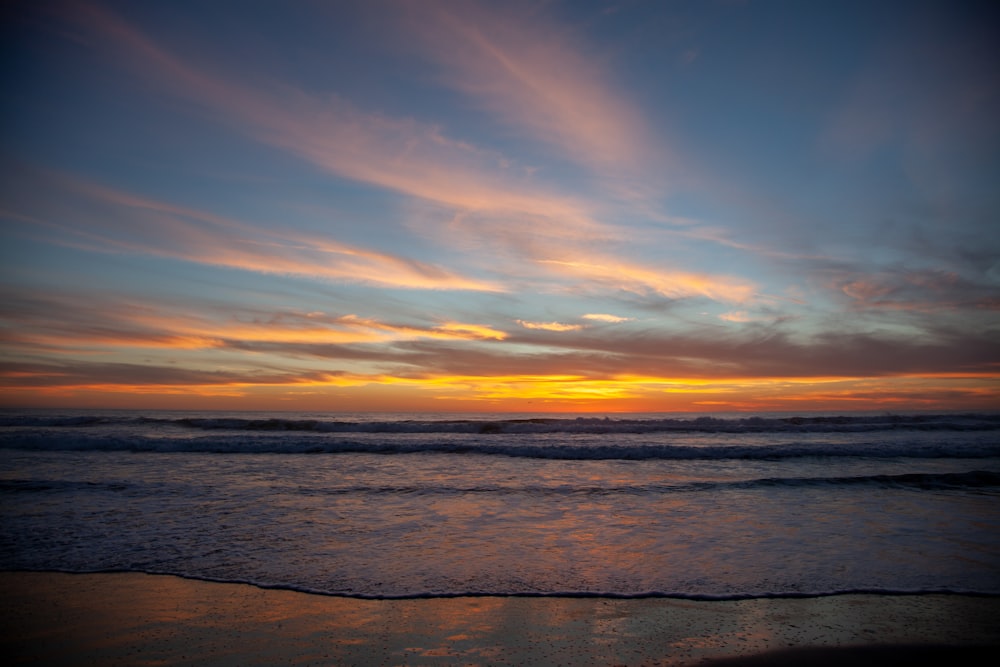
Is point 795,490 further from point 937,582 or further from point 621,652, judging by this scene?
point 621,652

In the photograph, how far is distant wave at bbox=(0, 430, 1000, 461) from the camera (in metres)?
20.6

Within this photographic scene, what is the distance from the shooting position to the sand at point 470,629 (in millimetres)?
4434

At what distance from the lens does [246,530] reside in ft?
28.8

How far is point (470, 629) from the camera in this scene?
4.95 meters

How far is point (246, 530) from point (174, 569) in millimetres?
1963

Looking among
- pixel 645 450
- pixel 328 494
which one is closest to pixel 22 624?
pixel 328 494

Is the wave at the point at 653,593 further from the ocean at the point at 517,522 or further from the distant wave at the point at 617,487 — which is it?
the distant wave at the point at 617,487

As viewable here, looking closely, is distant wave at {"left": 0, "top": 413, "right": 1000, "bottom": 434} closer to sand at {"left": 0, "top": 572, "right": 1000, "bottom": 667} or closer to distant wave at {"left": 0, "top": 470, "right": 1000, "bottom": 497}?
distant wave at {"left": 0, "top": 470, "right": 1000, "bottom": 497}

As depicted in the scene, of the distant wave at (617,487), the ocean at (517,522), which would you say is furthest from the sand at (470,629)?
the distant wave at (617,487)

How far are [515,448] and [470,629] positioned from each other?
18.3 metres

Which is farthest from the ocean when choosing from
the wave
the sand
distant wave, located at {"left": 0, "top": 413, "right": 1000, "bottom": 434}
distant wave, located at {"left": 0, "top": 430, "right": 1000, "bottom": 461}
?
distant wave, located at {"left": 0, "top": 413, "right": 1000, "bottom": 434}

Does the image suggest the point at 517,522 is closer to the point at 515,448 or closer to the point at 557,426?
the point at 515,448

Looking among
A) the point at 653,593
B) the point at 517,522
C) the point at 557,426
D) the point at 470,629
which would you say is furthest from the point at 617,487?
the point at 557,426

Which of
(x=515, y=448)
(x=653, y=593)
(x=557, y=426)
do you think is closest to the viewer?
(x=653, y=593)
